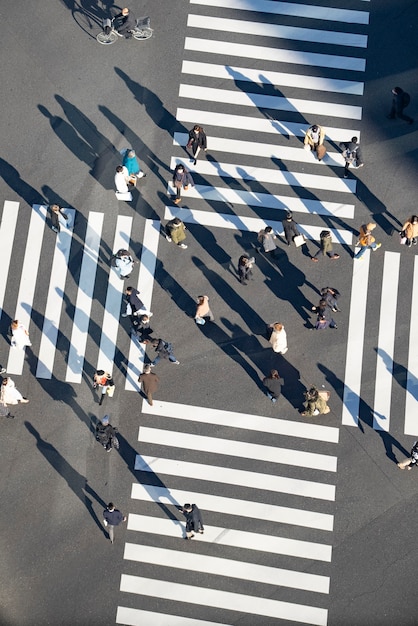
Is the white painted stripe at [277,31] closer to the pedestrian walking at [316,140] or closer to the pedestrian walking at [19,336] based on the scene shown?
the pedestrian walking at [316,140]

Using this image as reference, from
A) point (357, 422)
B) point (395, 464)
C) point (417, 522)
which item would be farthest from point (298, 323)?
point (417, 522)

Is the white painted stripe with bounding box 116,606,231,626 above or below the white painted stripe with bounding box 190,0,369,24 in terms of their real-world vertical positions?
below

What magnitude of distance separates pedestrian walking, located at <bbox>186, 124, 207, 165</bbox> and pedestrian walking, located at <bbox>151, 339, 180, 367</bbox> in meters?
6.78

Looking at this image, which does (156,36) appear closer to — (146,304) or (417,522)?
(146,304)

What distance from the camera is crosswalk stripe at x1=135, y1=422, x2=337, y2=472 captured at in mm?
24859

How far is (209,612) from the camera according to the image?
944 inches

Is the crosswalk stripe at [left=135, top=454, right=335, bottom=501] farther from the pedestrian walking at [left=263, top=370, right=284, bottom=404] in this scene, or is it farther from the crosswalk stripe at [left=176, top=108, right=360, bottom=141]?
the crosswalk stripe at [left=176, top=108, right=360, bottom=141]

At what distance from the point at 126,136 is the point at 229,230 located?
202 inches

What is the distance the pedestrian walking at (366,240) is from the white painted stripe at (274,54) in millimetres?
6198

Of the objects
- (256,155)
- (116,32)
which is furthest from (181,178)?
(116,32)

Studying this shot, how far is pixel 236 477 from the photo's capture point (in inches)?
979

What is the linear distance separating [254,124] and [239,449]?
37.6 ft

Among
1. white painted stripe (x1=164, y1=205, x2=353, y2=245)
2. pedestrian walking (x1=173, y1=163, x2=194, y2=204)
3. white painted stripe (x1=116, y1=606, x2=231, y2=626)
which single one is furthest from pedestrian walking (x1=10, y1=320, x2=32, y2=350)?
white painted stripe (x1=116, y1=606, x2=231, y2=626)

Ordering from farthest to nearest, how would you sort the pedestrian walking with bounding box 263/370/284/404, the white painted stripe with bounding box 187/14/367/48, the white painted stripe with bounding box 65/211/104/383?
the white painted stripe with bounding box 187/14/367/48 → the white painted stripe with bounding box 65/211/104/383 → the pedestrian walking with bounding box 263/370/284/404
